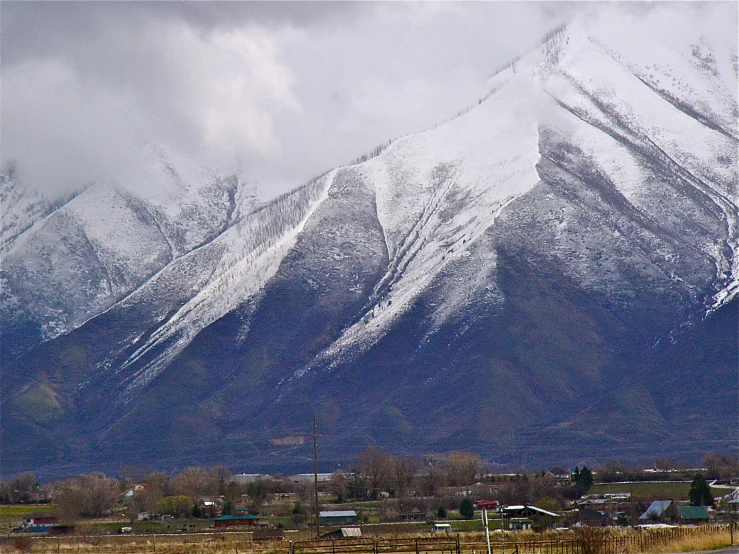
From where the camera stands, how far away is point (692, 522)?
395 feet

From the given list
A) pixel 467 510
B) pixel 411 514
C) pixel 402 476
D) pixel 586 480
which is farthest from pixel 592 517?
pixel 402 476

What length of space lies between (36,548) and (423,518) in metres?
47.3

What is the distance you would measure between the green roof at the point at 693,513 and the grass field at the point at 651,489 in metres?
21.8

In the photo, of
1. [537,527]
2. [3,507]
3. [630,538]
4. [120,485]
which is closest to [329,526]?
[537,527]

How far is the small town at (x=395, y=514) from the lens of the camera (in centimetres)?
9144

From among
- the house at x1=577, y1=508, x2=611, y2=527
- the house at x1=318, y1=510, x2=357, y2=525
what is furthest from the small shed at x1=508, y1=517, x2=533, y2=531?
the house at x1=318, y1=510, x2=357, y2=525

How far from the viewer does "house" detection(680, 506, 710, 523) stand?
398 ft

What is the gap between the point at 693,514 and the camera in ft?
408

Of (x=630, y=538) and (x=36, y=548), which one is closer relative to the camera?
(x=630, y=538)

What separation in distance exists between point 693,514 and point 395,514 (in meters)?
31.1

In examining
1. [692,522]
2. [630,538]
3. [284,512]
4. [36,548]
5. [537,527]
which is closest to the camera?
[630,538]

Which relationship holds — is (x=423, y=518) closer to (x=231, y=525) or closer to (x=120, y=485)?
(x=231, y=525)

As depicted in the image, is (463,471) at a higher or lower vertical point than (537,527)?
higher

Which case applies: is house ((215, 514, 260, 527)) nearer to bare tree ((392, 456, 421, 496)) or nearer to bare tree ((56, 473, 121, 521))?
bare tree ((56, 473, 121, 521))
